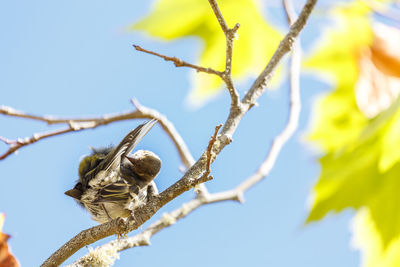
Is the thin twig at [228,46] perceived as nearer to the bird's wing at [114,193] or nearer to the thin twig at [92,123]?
the thin twig at [92,123]

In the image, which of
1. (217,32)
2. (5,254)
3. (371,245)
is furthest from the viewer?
(217,32)

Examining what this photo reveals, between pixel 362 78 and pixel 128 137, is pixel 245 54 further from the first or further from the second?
pixel 128 137

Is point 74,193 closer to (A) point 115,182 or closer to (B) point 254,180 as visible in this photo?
(A) point 115,182

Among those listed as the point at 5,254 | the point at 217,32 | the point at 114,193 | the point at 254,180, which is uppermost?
the point at 217,32

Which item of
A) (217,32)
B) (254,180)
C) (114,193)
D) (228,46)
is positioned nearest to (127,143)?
(114,193)

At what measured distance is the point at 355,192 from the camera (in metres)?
1.26

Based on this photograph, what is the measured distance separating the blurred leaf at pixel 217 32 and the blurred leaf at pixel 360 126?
1.02 ft

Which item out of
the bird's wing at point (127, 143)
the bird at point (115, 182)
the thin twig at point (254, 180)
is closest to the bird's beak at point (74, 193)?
the bird at point (115, 182)

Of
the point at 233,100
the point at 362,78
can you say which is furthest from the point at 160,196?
the point at 362,78

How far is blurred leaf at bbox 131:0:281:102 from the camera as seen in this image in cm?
184

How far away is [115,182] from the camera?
1.48 m

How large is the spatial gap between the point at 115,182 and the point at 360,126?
808 mm

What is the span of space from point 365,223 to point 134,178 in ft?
2.38

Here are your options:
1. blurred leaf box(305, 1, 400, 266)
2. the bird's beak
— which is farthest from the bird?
blurred leaf box(305, 1, 400, 266)
